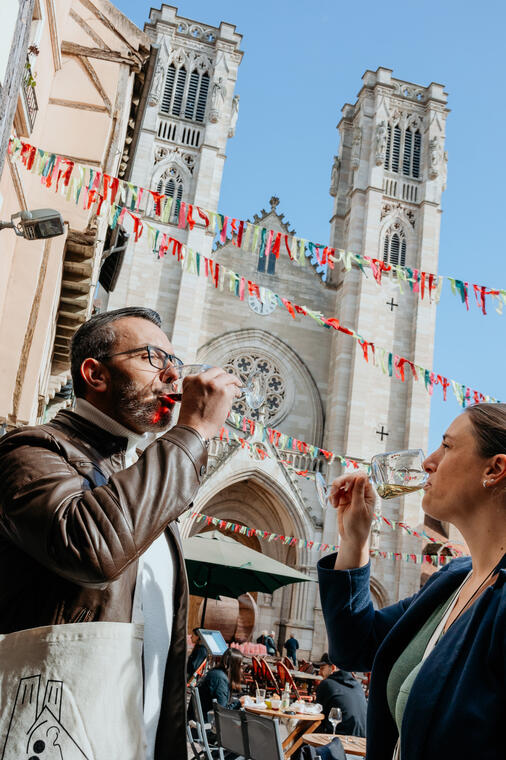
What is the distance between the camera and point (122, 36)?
9.02m

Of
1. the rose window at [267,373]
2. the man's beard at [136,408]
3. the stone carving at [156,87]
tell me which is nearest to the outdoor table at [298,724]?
the man's beard at [136,408]

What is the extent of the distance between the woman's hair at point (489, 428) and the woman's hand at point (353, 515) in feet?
1.26

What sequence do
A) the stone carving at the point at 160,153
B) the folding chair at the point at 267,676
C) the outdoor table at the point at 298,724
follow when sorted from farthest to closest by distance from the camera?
1. the stone carving at the point at 160,153
2. the folding chair at the point at 267,676
3. the outdoor table at the point at 298,724

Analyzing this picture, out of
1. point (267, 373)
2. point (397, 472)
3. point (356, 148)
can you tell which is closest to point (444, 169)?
point (356, 148)

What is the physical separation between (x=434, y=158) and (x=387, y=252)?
407 cm

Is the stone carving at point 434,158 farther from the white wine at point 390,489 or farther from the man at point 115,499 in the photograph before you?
the man at point 115,499

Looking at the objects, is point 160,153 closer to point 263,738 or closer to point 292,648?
point 292,648

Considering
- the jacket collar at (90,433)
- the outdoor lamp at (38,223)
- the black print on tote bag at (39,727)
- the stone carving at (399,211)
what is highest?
the stone carving at (399,211)

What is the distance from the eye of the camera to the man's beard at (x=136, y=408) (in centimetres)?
137

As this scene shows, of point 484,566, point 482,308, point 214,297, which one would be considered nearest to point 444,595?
point 484,566

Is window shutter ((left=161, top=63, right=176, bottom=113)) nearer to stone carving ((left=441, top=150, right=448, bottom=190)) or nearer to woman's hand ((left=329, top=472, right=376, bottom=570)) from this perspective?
stone carving ((left=441, top=150, right=448, bottom=190))

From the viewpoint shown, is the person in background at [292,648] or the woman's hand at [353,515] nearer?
the woman's hand at [353,515]

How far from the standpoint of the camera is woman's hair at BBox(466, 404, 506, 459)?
4.57ft

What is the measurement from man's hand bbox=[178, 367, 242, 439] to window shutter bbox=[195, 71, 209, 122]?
2300 cm
